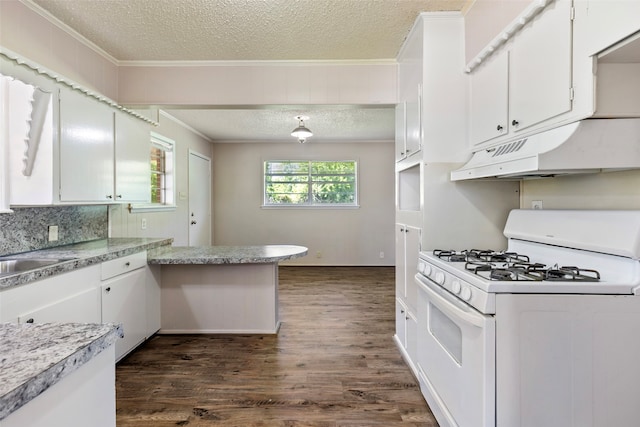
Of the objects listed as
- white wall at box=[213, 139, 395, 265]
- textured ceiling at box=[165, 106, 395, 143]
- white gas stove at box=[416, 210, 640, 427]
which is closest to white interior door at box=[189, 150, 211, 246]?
white wall at box=[213, 139, 395, 265]

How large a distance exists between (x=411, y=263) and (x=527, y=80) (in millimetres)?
1307

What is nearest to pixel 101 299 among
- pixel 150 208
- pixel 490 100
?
pixel 150 208

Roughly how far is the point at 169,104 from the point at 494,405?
3091mm

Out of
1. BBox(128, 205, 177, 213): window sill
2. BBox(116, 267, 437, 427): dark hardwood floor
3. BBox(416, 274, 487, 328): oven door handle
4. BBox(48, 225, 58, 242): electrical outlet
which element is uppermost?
BBox(128, 205, 177, 213): window sill

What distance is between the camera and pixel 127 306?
93.6 inches

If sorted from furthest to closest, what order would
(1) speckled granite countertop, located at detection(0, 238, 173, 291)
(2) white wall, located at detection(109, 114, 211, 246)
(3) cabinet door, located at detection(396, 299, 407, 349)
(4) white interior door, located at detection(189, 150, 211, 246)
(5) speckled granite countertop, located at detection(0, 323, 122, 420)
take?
(4) white interior door, located at detection(189, 150, 211, 246)
(2) white wall, located at detection(109, 114, 211, 246)
(3) cabinet door, located at detection(396, 299, 407, 349)
(1) speckled granite countertop, located at detection(0, 238, 173, 291)
(5) speckled granite countertop, located at detection(0, 323, 122, 420)

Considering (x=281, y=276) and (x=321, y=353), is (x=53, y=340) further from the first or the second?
(x=281, y=276)

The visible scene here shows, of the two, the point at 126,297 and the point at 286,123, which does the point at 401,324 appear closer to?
the point at 126,297

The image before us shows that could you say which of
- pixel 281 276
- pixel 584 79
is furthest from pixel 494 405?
pixel 281 276

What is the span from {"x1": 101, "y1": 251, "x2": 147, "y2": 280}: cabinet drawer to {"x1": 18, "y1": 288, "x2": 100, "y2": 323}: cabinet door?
0.14 m

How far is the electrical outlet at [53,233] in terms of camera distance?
7.57ft

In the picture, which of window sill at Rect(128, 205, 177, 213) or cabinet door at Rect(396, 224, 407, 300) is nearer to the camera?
cabinet door at Rect(396, 224, 407, 300)

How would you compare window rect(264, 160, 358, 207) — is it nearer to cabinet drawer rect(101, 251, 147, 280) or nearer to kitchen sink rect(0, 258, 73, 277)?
cabinet drawer rect(101, 251, 147, 280)

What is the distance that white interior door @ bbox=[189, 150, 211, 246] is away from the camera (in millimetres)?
5055
